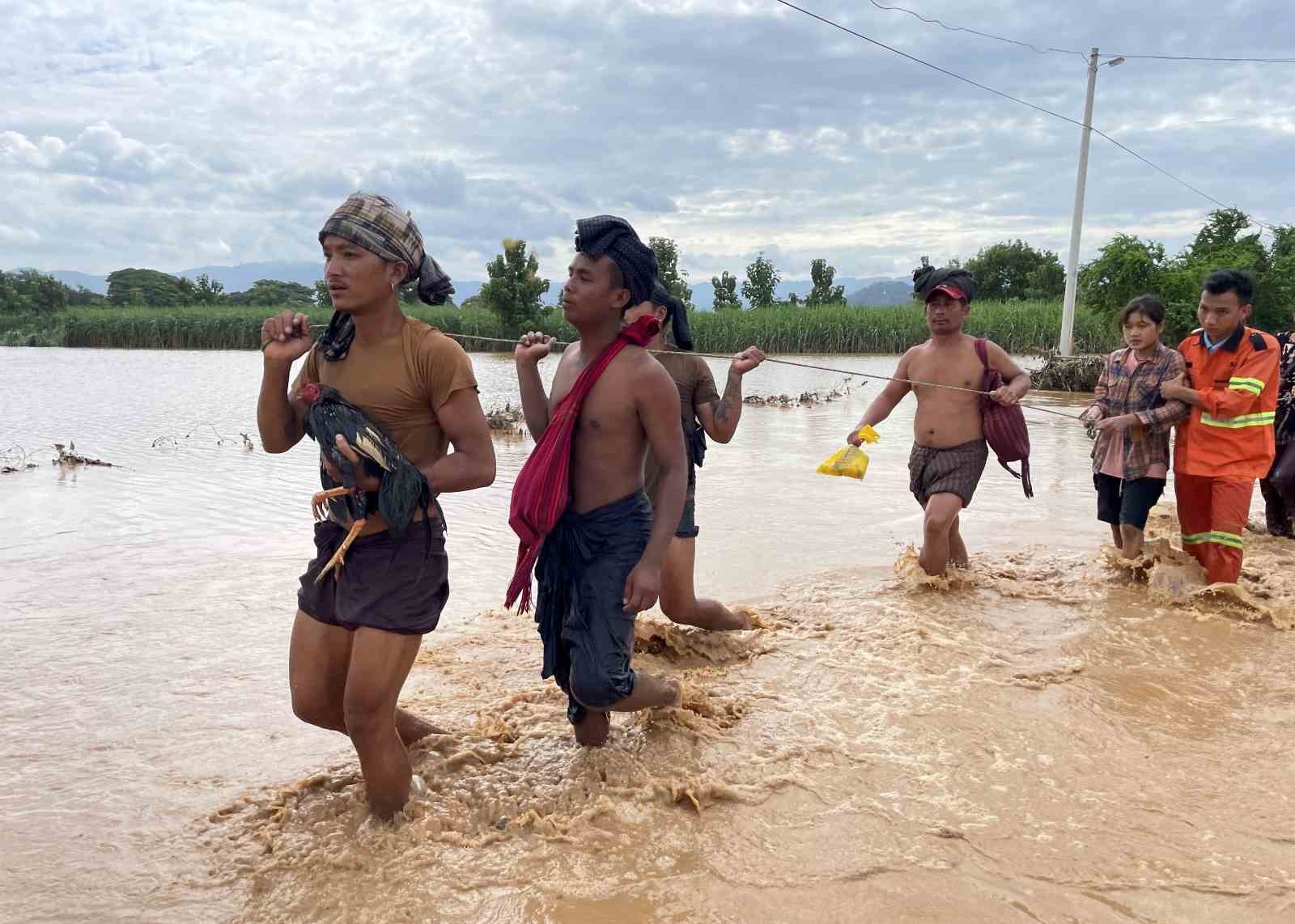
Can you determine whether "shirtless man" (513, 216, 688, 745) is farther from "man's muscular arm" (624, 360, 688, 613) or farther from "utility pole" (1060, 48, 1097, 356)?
"utility pole" (1060, 48, 1097, 356)

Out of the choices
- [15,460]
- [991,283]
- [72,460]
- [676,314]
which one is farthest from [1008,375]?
[991,283]

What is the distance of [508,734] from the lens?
3629mm

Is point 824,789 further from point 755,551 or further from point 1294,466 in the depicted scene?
point 1294,466

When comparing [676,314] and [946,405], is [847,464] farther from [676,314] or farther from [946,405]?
[676,314]

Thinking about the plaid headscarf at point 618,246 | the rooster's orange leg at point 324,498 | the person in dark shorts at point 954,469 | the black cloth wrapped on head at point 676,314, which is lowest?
the person in dark shorts at point 954,469

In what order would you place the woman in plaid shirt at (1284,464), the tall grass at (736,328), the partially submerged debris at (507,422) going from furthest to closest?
the tall grass at (736,328), the partially submerged debris at (507,422), the woman in plaid shirt at (1284,464)

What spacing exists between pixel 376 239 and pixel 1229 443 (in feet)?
15.8

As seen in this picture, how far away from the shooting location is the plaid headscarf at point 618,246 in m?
3.19

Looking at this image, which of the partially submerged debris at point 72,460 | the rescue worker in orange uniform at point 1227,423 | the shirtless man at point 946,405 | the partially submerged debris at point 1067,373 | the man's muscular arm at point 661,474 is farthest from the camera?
the partially submerged debris at point 1067,373

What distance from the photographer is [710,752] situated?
3.53 m

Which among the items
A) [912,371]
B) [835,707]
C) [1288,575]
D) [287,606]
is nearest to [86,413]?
[287,606]

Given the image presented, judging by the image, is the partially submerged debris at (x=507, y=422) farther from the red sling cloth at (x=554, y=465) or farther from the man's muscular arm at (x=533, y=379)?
the red sling cloth at (x=554, y=465)

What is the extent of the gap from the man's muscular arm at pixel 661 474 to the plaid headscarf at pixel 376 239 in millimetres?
679

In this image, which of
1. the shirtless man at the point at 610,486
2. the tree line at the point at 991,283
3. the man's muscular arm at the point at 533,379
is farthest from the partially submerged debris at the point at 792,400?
the shirtless man at the point at 610,486
